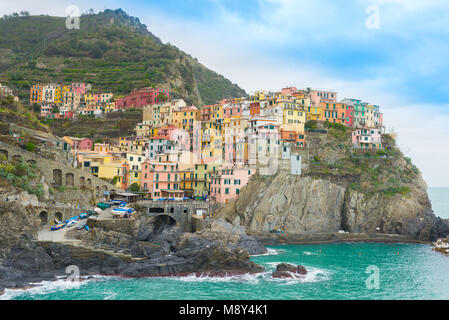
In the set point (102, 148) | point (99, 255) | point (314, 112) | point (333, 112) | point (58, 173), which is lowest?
point (99, 255)

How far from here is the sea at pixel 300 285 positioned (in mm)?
31938

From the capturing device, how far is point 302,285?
35.9 metres

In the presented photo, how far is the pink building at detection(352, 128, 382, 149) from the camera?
74.0 metres

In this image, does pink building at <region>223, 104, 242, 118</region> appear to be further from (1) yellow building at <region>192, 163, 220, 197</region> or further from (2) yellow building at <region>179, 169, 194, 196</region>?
(2) yellow building at <region>179, 169, 194, 196</region>

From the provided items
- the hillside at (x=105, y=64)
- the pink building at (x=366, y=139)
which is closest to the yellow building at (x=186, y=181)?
the pink building at (x=366, y=139)

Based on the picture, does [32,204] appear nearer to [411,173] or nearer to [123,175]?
[123,175]

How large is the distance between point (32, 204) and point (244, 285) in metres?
23.4

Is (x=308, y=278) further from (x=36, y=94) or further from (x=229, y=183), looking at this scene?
(x=36, y=94)

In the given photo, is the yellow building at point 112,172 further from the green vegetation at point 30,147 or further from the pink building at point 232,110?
the pink building at point 232,110

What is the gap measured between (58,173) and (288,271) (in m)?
31.4

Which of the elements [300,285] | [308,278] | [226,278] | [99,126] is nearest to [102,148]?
[99,126]
